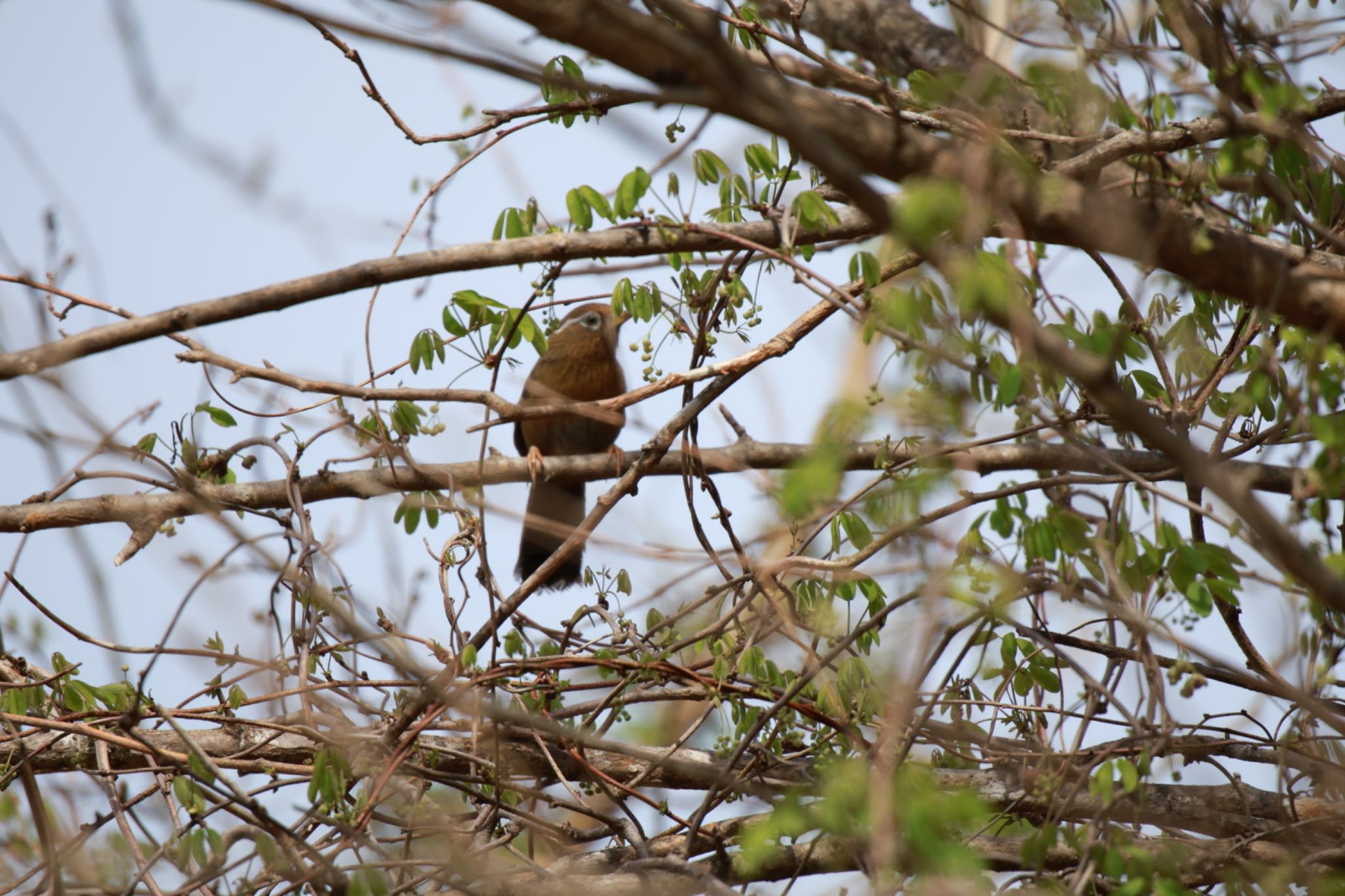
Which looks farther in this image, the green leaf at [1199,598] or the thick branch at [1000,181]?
the green leaf at [1199,598]

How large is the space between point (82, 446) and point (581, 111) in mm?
1948

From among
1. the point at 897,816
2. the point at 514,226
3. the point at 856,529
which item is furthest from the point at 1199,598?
the point at 514,226

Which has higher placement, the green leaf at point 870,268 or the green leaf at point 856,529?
the green leaf at point 870,268

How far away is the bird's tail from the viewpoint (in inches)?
253

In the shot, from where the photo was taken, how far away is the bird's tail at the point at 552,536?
644 centimetres

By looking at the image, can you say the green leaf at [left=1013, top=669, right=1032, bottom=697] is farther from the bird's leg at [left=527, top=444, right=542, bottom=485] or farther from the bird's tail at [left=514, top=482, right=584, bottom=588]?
the bird's tail at [left=514, top=482, right=584, bottom=588]

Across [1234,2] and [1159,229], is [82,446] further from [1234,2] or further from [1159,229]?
[1234,2]

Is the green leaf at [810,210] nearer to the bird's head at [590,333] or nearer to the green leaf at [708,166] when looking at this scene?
the green leaf at [708,166]

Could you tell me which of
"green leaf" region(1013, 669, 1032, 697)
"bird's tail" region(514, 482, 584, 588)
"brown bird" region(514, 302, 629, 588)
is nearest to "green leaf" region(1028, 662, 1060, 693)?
"green leaf" region(1013, 669, 1032, 697)

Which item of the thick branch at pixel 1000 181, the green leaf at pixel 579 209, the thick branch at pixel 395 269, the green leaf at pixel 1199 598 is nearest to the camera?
the thick branch at pixel 1000 181

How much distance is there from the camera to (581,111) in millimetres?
3586

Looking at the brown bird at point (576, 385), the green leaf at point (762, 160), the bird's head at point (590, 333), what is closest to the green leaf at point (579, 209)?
the green leaf at point (762, 160)

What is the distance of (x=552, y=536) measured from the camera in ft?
20.9

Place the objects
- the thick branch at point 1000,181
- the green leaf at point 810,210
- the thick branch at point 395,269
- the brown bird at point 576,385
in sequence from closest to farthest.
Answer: the thick branch at point 1000,181, the thick branch at point 395,269, the green leaf at point 810,210, the brown bird at point 576,385
